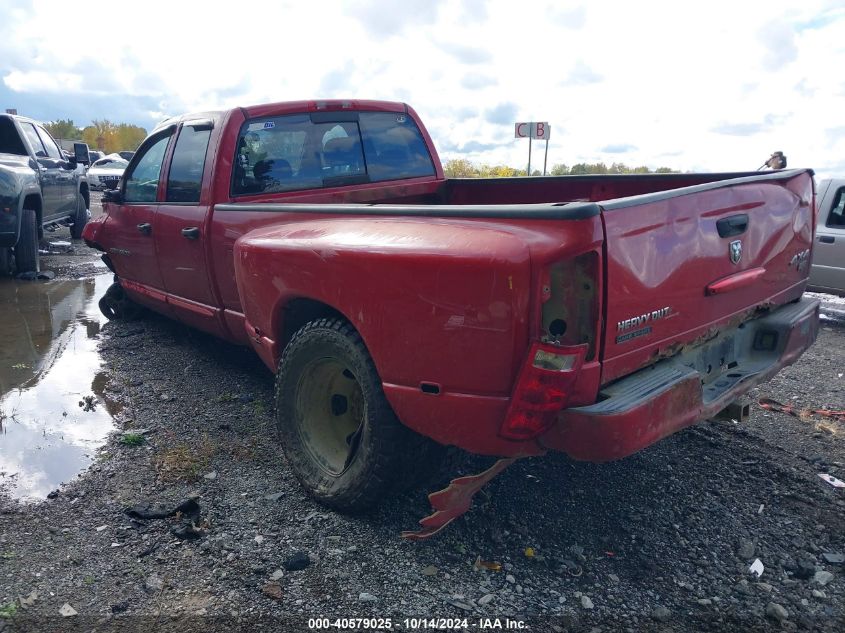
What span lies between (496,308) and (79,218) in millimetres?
12071

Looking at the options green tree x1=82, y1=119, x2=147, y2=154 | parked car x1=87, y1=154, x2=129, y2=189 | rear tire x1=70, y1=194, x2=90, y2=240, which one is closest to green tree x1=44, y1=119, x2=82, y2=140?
green tree x1=82, y1=119, x2=147, y2=154

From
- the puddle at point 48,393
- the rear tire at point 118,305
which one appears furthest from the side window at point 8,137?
the rear tire at point 118,305

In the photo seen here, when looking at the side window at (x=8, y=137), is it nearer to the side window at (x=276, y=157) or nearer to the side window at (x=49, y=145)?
the side window at (x=49, y=145)

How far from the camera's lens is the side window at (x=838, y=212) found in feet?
24.1

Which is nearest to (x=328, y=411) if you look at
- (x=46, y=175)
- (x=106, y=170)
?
(x=46, y=175)

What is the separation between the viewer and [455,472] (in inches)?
131

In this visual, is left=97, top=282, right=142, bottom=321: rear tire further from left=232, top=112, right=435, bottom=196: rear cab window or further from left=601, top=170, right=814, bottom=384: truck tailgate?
left=601, top=170, right=814, bottom=384: truck tailgate

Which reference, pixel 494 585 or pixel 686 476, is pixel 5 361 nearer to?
pixel 494 585

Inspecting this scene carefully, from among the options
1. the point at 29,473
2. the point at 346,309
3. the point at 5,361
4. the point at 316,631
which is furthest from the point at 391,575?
the point at 5,361

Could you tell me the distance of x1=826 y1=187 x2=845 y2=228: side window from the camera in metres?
7.34

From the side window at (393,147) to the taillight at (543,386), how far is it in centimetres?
277

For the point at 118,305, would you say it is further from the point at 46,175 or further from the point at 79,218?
the point at 79,218

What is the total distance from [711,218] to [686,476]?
142 centimetres

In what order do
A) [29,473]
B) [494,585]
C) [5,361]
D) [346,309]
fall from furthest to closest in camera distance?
[5,361] → [29,473] → [346,309] → [494,585]
